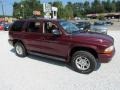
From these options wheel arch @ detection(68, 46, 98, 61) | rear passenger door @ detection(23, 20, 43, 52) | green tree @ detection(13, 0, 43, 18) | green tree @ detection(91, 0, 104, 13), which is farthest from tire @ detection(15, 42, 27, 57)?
green tree @ detection(91, 0, 104, 13)

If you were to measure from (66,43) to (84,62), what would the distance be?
2.95 ft

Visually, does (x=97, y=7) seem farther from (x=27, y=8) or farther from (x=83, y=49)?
(x=83, y=49)

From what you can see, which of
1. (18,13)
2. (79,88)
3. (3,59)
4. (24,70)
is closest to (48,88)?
(79,88)

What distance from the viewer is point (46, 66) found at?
278 inches

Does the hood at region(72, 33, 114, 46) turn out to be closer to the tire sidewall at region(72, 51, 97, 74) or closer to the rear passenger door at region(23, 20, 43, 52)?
the tire sidewall at region(72, 51, 97, 74)

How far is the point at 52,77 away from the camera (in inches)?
233

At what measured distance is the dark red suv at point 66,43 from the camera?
5.87m

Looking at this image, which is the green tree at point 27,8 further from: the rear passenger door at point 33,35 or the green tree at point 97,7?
the green tree at point 97,7

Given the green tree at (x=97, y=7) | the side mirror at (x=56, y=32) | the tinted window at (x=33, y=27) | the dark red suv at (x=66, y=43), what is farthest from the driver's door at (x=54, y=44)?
the green tree at (x=97, y=7)

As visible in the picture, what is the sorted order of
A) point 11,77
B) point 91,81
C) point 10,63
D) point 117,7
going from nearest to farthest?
point 91,81 → point 11,77 → point 10,63 → point 117,7

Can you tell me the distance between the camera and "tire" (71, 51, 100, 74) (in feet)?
19.7

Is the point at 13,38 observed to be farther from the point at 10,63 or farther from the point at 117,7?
the point at 117,7

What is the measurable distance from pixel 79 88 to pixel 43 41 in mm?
2709

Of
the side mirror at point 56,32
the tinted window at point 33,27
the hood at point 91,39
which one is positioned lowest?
the hood at point 91,39
